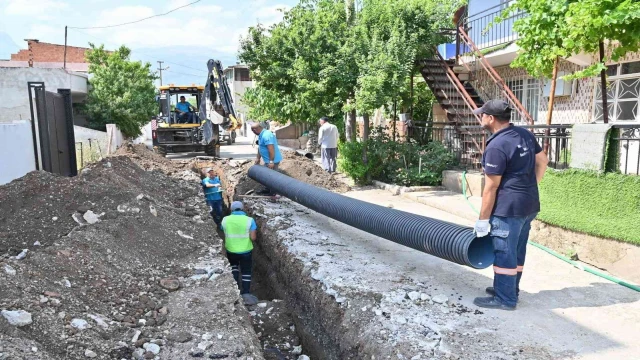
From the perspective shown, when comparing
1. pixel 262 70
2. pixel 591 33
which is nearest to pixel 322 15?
pixel 262 70

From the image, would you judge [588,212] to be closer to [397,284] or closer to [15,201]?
[397,284]

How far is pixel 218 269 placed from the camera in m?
5.28

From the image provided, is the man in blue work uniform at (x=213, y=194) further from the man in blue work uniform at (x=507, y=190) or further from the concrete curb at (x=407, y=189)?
the man in blue work uniform at (x=507, y=190)

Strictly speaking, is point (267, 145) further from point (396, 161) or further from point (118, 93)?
point (118, 93)

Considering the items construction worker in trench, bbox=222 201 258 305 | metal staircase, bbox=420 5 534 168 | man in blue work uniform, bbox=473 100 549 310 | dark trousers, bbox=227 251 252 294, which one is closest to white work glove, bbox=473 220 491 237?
man in blue work uniform, bbox=473 100 549 310

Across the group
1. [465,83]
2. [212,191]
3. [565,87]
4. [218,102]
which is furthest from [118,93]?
[565,87]

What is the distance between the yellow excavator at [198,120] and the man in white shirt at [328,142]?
11.2ft

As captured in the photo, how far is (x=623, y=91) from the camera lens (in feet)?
29.8

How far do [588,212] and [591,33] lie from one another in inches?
84.1

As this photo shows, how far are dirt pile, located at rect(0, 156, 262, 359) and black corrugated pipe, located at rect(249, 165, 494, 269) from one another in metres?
1.61

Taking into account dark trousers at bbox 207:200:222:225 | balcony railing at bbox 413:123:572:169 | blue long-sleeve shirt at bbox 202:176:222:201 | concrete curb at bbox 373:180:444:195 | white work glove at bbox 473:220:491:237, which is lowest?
dark trousers at bbox 207:200:222:225

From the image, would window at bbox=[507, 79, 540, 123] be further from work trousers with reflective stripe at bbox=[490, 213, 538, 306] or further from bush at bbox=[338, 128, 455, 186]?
work trousers with reflective stripe at bbox=[490, 213, 538, 306]

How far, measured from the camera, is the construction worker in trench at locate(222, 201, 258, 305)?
6387mm

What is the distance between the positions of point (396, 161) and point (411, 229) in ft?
21.2
